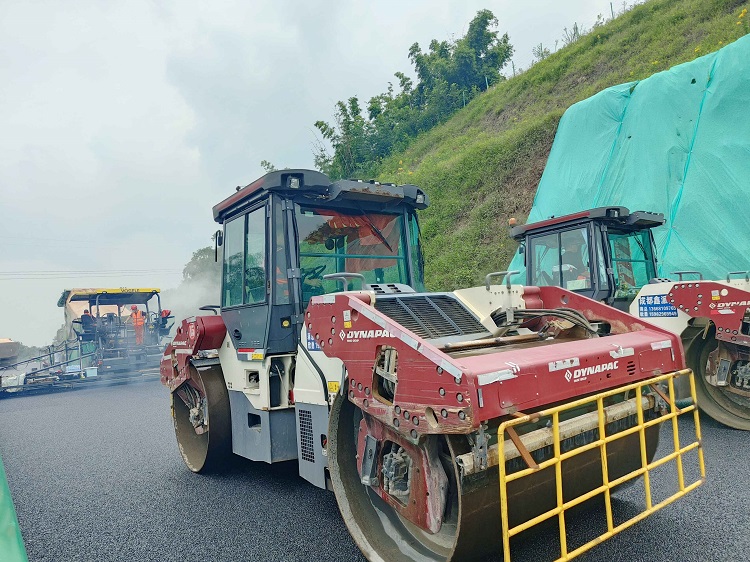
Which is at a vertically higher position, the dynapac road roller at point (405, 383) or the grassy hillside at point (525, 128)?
the grassy hillside at point (525, 128)

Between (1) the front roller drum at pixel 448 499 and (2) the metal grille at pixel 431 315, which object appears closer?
(1) the front roller drum at pixel 448 499

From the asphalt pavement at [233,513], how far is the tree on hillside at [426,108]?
67.8 ft

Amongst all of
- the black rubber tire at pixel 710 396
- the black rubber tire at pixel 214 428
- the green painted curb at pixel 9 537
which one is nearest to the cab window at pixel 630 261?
the black rubber tire at pixel 710 396

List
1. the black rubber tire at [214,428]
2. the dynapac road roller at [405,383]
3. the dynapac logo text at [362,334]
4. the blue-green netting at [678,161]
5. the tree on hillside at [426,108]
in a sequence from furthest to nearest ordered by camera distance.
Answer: the tree on hillside at [426,108] → the blue-green netting at [678,161] → the black rubber tire at [214,428] → the dynapac logo text at [362,334] → the dynapac road roller at [405,383]

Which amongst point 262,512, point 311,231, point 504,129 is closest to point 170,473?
point 262,512

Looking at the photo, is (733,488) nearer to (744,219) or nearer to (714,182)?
(744,219)

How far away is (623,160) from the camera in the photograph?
10.7 m

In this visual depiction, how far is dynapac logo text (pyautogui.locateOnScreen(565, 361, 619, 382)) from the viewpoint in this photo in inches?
92.7

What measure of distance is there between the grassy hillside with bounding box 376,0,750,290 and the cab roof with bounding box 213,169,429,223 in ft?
29.6

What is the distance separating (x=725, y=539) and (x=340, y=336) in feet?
7.30

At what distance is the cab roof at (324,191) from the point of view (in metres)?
3.72

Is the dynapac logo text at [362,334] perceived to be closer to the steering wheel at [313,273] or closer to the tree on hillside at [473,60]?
the steering wheel at [313,273]

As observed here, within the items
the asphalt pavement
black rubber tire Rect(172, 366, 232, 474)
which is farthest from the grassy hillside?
black rubber tire Rect(172, 366, 232, 474)

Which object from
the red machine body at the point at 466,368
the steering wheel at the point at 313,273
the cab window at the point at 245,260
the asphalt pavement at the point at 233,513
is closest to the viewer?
the red machine body at the point at 466,368
